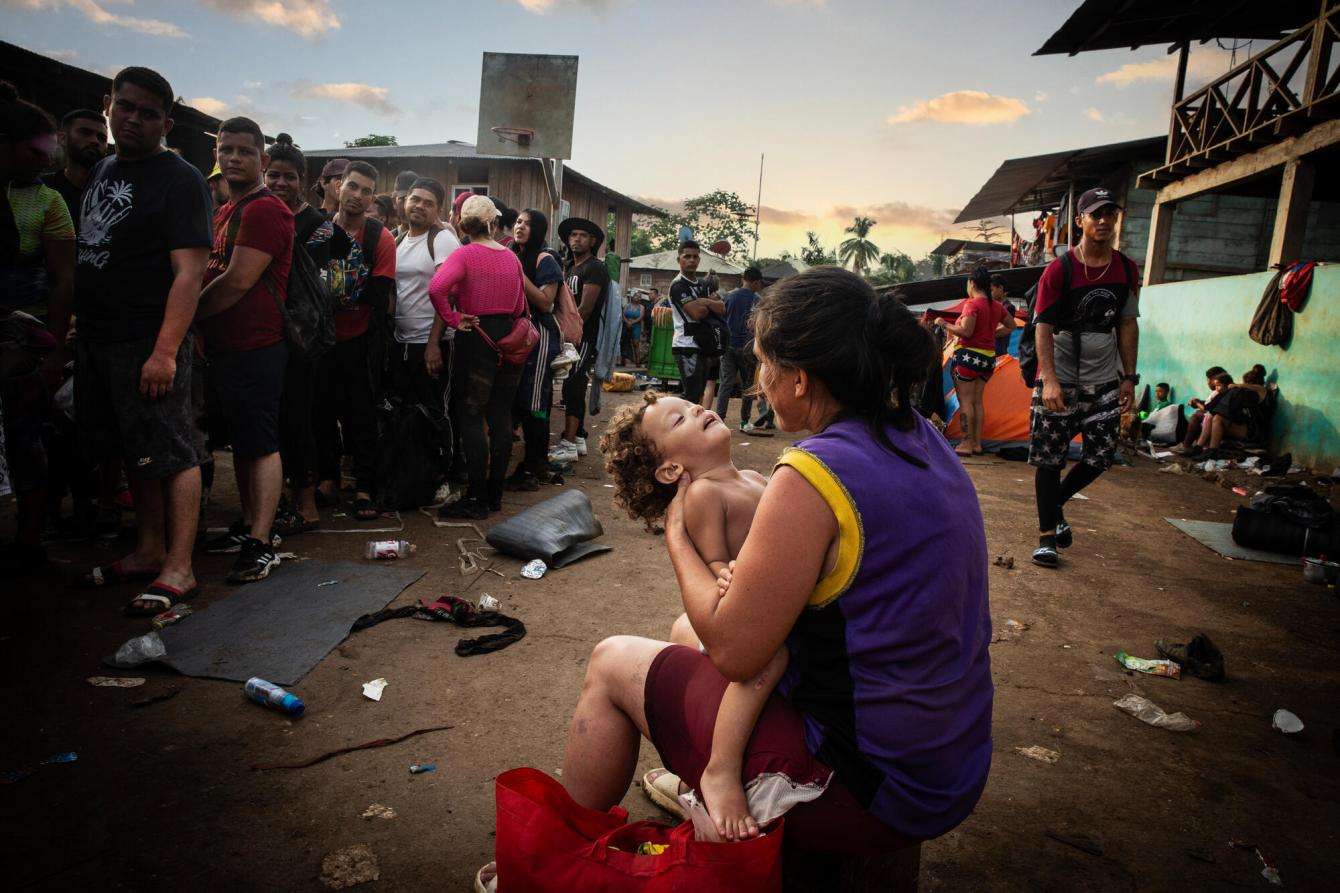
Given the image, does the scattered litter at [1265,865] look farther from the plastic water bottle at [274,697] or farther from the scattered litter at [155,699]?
the scattered litter at [155,699]

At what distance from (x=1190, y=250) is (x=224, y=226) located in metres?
18.4

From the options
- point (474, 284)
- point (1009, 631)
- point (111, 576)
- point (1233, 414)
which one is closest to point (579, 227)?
point (474, 284)

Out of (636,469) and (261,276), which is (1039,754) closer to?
(636,469)

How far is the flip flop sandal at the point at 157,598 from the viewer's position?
3.30 meters

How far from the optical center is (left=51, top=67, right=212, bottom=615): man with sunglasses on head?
3277mm

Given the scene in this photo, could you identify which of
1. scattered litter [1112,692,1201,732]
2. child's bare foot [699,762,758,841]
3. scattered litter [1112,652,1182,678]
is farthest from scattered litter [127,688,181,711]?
scattered litter [1112,652,1182,678]

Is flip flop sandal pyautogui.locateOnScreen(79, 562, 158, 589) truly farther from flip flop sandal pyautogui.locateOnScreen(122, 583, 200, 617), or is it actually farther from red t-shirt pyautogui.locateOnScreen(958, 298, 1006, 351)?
red t-shirt pyautogui.locateOnScreen(958, 298, 1006, 351)

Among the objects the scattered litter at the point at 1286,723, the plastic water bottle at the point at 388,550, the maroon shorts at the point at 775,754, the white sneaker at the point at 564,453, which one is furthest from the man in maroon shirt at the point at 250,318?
the scattered litter at the point at 1286,723

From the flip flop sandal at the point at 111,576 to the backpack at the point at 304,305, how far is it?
1343 mm

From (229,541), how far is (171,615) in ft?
3.19

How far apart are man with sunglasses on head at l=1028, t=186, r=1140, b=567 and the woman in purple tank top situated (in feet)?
11.8

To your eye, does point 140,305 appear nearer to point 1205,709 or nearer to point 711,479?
point 711,479

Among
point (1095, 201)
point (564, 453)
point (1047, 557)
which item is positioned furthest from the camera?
point (564, 453)

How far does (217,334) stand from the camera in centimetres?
380
